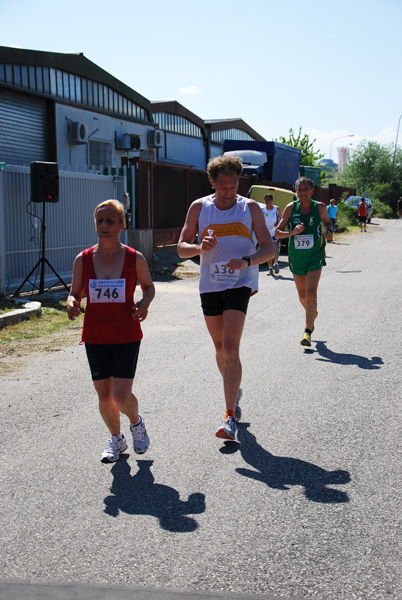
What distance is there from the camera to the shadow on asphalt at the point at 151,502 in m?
3.63

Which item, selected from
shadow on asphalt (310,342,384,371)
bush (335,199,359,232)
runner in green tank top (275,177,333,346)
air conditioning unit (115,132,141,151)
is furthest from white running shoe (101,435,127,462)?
bush (335,199,359,232)

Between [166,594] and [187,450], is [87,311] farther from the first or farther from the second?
[166,594]

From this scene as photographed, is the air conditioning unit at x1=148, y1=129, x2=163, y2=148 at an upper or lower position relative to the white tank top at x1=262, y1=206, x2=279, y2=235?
upper

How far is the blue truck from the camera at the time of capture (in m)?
27.4

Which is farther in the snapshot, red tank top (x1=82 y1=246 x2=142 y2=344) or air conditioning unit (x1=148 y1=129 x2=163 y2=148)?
air conditioning unit (x1=148 y1=129 x2=163 y2=148)

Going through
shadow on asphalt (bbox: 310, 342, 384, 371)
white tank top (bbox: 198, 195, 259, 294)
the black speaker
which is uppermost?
the black speaker

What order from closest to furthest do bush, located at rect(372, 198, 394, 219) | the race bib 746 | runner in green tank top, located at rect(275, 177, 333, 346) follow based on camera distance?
the race bib 746
runner in green tank top, located at rect(275, 177, 333, 346)
bush, located at rect(372, 198, 394, 219)

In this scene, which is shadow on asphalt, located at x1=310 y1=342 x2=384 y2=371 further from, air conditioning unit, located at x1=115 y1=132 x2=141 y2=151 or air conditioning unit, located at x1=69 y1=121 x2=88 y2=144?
air conditioning unit, located at x1=115 y1=132 x2=141 y2=151

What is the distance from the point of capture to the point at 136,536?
11.3ft

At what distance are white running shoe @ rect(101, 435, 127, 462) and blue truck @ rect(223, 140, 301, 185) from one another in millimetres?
22832

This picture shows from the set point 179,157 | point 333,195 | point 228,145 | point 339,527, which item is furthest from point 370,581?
point 333,195

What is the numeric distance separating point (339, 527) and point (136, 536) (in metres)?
1.04

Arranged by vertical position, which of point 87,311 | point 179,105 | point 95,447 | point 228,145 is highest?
point 179,105

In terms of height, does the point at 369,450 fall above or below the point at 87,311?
below
